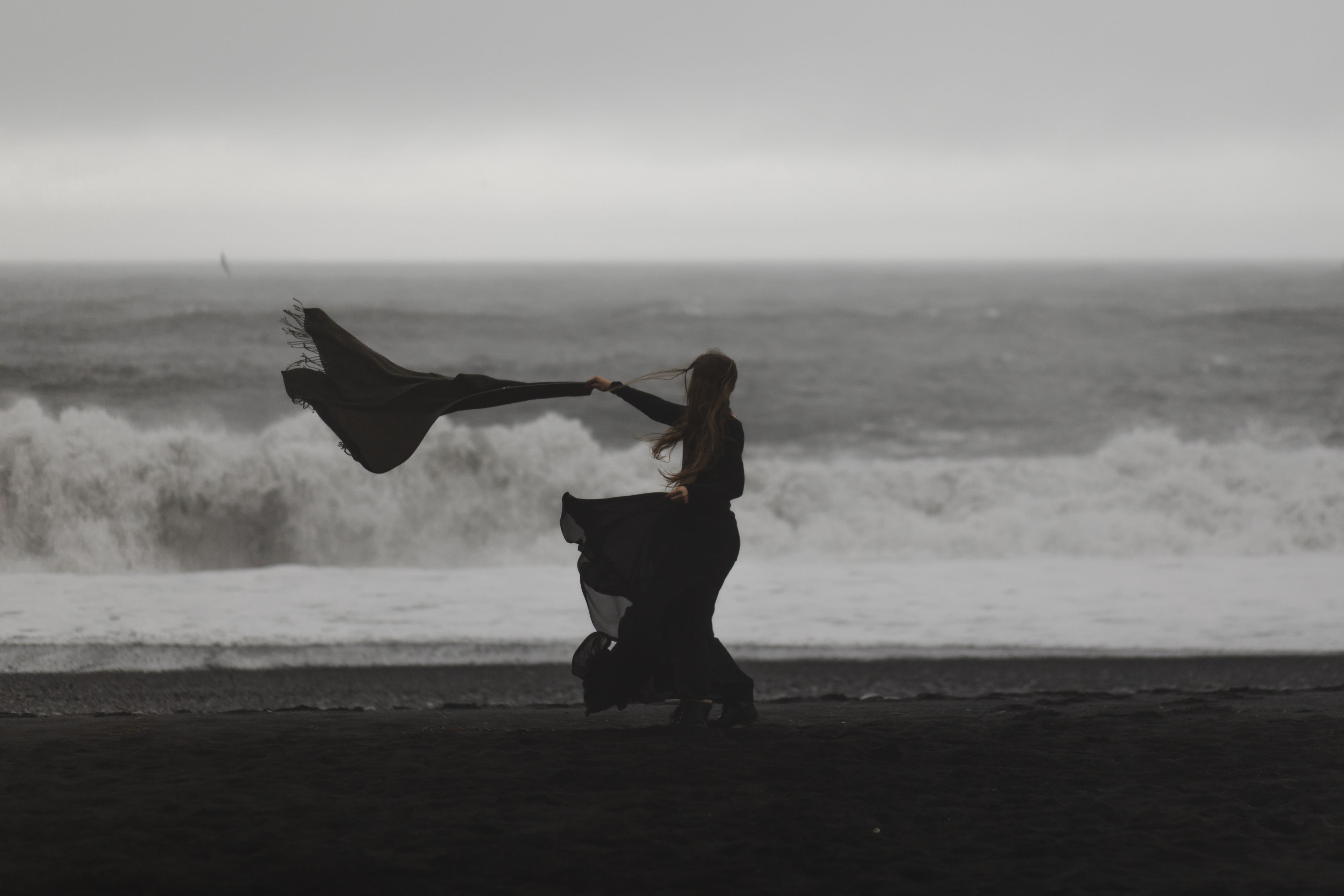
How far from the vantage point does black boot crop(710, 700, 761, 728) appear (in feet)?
13.9

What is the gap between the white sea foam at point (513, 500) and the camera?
33.2ft

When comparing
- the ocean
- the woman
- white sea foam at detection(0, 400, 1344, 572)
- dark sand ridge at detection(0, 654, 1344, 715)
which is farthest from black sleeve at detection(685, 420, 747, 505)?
white sea foam at detection(0, 400, 1344, 572)

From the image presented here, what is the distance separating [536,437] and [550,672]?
21.8 ft

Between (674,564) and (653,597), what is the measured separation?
0.14 meters

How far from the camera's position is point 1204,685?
238 inches

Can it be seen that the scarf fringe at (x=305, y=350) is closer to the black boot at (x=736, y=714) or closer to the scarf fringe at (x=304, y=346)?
the scarf fringe at (x=304, y=346)

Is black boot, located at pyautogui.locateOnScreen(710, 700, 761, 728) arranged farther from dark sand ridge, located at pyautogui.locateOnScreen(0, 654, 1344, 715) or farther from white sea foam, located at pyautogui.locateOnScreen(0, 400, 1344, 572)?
white sea foam, located at pyautogui.locateOnScreen(0, 400, 1344, 572)

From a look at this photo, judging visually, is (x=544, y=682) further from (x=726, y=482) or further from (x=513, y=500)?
(x=513, y=500)

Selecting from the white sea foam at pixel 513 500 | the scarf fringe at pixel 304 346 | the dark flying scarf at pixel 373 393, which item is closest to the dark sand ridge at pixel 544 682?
the dark flying scarf at pixel 373 393

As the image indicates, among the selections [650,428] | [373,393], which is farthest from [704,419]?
[650,428]

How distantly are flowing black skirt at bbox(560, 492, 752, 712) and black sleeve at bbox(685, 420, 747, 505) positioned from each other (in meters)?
0.07

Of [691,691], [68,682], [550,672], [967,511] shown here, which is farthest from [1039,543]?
[68,682]

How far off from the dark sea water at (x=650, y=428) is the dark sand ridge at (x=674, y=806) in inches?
249

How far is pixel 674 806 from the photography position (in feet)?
11.1
